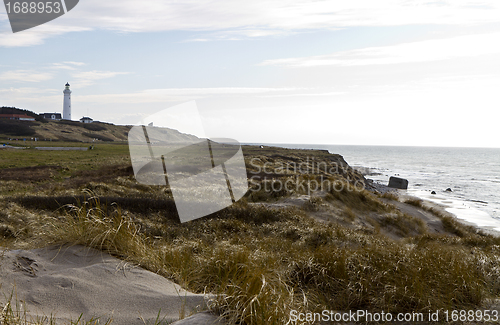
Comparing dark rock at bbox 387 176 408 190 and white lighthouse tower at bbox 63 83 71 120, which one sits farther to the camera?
white lighthouse tower at bbox 63 83 71 120

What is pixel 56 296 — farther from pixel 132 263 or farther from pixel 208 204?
pixel 208 204

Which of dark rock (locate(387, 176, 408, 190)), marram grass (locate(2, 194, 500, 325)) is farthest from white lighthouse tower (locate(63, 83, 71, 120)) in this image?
marram grass (locate(2, 194, 500, 325))

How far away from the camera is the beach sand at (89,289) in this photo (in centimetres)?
361

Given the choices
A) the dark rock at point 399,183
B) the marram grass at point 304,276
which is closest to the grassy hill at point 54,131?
the dark rock at point 399,183

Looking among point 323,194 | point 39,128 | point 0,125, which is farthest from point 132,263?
point 0,125

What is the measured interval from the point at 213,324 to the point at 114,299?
1354 millimetres

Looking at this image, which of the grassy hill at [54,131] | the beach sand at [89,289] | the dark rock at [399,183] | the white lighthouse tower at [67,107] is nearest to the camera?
the beach sand at [89,289]

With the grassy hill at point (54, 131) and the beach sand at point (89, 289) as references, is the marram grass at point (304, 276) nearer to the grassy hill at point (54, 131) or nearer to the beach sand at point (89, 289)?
the beach sand at point (89, 289)

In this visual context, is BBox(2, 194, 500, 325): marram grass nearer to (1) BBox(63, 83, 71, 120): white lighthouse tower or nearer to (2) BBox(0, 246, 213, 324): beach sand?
(2) BBox(0, 246, 213, 324): beach sand

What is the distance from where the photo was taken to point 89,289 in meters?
4.00

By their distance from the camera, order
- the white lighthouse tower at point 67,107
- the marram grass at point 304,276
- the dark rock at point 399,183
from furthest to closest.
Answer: the white lighthouse tower at point 67,107 < the dark rock at point 399,183 < the marram grass at point 304,276

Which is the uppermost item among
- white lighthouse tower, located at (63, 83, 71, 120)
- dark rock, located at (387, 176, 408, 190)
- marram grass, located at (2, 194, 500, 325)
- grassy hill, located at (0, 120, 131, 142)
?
white lighthouse tower, located at (63, 83, 71, 120)

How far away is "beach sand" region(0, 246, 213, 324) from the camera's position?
3605 millimetres

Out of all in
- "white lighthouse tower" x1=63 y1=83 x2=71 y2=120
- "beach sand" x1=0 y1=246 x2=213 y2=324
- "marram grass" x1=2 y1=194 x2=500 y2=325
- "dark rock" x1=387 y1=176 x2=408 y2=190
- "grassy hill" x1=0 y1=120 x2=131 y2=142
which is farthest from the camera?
"white lighthouse tower" x1=63 y1=83 x2=71 y2=120
